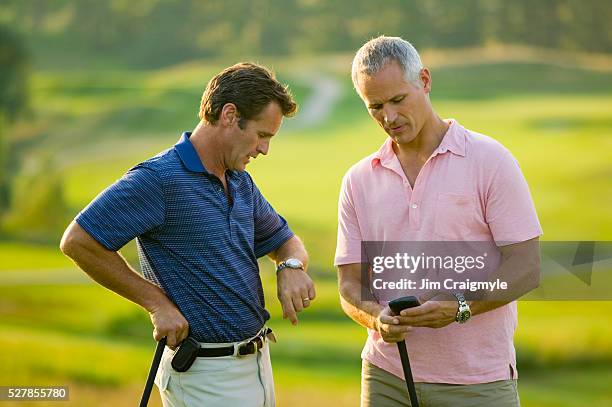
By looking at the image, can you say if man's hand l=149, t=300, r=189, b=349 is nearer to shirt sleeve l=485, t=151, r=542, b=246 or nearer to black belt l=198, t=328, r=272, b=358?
black belt l=198, t=328, r=272, b=358

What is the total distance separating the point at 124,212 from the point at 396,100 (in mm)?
683

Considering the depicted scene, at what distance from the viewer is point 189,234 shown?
6.97 feet

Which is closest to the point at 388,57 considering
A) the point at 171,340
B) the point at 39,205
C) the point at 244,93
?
the point at 244,93

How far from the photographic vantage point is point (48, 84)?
6320 millimetres

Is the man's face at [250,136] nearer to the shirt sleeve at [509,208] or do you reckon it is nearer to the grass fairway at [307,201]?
the shirt sleeve at [509,208]

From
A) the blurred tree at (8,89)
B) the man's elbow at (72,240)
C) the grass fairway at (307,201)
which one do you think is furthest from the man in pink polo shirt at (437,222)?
the blurred tree at (8,89)

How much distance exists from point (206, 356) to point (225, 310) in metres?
0.12

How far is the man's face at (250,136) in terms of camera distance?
7.13 feet

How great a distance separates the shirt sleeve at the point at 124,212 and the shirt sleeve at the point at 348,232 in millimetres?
497

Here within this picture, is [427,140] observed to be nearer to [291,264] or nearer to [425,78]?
[425,78]

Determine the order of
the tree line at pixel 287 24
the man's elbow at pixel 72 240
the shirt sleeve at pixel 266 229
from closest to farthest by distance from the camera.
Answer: the man's elbow at pixel 72 240 → the shirt sleeve at pixel 266 229 → the tree line at pixel 287 24

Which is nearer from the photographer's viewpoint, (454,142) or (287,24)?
(454,142)

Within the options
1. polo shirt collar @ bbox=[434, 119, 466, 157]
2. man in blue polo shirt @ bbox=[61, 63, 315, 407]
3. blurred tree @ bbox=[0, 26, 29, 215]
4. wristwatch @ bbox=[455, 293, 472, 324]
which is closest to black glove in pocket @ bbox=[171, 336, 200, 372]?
man in blue polo shirt @ bbox=[61, 63, 315, 407]

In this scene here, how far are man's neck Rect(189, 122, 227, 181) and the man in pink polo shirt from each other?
37cm
